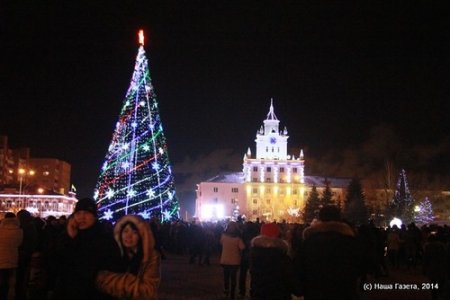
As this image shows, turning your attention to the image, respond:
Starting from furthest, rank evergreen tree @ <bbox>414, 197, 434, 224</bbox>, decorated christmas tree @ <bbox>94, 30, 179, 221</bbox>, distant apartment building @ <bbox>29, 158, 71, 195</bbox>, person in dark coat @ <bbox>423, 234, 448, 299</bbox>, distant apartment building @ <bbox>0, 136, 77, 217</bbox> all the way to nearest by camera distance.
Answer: distant apartment building @ <bbox>29, 158, 71, 195</bbox>, distant apartment building @ <bbox>0, 136, 77, 217</bbox>, evergreen tree @ <bbox>414, 197, 434, 224</bbox>, decorated christmas tree @ <bbox>94, 30, 179, 221</bbox>, person in dark coat @ <bbox>423, 234, 448, 299</bbox>

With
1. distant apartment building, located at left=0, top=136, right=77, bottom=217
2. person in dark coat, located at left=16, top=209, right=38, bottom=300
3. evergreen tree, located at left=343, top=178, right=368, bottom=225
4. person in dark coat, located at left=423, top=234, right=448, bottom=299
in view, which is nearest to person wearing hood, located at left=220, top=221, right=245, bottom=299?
person in dark coat, located at left=423, top=234, right=448, bottom=299

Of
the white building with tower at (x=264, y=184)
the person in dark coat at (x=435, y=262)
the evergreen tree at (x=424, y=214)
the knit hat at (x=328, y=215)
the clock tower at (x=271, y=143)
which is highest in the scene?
the clock tower at (x=271, y=143)

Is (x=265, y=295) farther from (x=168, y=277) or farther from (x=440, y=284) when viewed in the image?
(x=168, y=277)

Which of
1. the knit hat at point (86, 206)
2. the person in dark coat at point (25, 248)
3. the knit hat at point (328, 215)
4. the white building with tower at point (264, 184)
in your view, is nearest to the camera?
the knit hat at point (86, 206)

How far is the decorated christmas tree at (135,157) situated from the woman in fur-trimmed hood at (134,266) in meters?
31.2

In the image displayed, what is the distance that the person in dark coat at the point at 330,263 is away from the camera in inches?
231

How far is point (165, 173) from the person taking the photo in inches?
1517

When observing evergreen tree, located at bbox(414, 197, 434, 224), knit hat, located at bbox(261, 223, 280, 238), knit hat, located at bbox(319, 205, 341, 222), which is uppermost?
evergreen tree, located at bbox(414, 197, 434, 224)

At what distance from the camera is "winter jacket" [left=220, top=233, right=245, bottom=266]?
13039 mm

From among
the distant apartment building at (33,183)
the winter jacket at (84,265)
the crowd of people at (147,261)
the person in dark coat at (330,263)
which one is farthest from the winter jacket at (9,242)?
the distant apartment building at (33,183)

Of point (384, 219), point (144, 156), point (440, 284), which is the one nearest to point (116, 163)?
point (144, 156)

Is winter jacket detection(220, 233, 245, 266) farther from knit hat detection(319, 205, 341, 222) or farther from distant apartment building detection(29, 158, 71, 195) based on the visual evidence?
distant apartment building detection(29, 158, 71, 195)

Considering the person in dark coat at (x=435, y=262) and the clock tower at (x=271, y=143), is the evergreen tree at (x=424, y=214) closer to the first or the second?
the clock tower at (x=271, y=143)

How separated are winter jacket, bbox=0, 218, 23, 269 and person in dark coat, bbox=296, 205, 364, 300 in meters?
5.72
